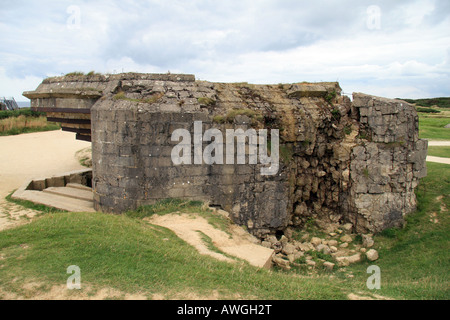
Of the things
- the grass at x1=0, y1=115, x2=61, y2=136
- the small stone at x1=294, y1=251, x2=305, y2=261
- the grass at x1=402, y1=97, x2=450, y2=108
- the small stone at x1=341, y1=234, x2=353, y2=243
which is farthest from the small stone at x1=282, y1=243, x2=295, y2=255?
the grass at x1=402, y1=97, x2=450, y2=108

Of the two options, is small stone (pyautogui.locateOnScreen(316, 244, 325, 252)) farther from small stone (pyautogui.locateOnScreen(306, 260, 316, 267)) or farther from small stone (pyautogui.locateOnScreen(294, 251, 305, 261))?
small stone (pyautogui.locateOnScreen(306, 260, 316, 267))

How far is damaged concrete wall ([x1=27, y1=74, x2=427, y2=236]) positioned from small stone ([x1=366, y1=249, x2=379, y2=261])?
110 centimetres

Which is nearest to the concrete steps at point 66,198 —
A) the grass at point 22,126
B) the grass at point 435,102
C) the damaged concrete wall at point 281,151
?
the damaged concrete wall at point 281,151

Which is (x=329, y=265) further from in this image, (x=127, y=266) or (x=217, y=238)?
(x=127, y=266)

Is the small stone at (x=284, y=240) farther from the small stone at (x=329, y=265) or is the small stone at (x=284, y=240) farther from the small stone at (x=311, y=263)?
the small stone at (x=329, y=265)

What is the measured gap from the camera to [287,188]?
31.9 feet

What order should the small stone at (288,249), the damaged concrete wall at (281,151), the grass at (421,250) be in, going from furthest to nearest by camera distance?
the small stone at (288,249) → the damaged concrete wall at (281,151) → the grass at (421,250)

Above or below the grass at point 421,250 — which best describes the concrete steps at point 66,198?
above

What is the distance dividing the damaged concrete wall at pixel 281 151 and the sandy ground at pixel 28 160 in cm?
247

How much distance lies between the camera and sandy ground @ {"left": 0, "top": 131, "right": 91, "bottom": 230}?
31.5 ft

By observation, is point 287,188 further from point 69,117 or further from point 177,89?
point 69,117

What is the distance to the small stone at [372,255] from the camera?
8.86 metres

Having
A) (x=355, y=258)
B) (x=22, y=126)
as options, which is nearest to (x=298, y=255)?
(x=355, y=258)

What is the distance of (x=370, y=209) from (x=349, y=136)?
7.14 feet
